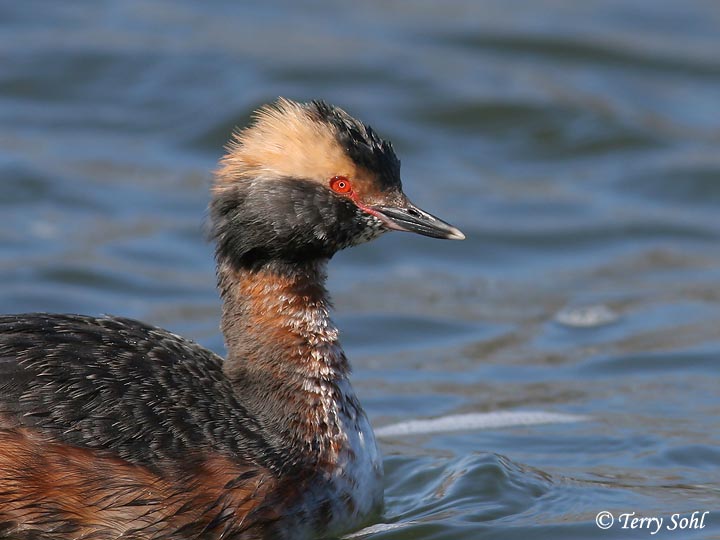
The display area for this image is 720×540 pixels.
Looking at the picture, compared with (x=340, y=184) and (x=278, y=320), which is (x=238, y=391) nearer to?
(x=278, y=320)

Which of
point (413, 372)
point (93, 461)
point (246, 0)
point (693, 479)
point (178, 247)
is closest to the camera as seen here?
point (93, 461)

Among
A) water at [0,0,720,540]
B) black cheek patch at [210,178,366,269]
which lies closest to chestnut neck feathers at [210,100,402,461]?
black cheek patch at [210,178,366,269]

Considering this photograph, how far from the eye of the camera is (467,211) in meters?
12.7

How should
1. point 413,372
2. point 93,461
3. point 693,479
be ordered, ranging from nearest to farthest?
point 93,461 → point 693,479 → point 413,372

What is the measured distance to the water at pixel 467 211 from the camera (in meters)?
8.30

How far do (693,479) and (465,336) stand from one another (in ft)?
9.72

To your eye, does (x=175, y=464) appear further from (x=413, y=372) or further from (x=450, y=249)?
(x=450, y=249)

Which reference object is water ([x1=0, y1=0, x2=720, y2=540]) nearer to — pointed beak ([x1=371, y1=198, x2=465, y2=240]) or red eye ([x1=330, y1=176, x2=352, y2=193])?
pointed beak ([x1=371, y1=198, x2=465, y2=240])

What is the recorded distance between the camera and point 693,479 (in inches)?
309

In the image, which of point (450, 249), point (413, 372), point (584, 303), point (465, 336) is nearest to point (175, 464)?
point (413, 372)

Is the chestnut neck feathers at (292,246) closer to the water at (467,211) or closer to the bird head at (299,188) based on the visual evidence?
the bird head at (299,188)

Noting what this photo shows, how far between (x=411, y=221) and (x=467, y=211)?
5.69m

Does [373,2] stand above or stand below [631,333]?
above

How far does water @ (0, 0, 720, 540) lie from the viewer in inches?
327
